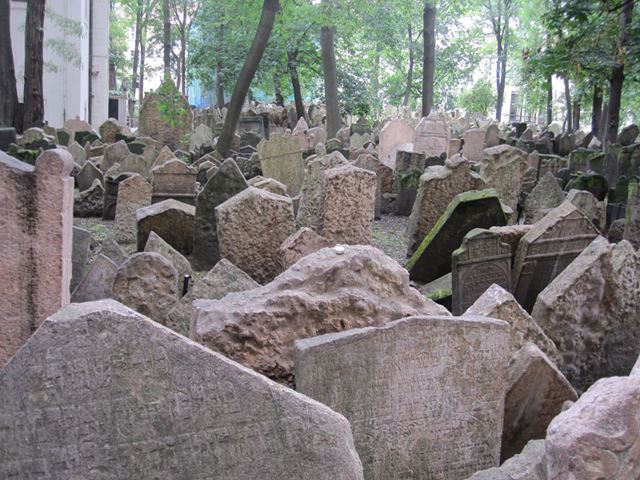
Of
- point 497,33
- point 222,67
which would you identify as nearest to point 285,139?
point 222,67

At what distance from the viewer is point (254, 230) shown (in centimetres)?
851

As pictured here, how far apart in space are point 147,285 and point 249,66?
37.3 feet

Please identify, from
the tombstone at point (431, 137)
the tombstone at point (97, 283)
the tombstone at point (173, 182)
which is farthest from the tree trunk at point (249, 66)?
the tombstone at point (97, 283)

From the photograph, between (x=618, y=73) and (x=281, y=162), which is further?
(x=618, y=73)

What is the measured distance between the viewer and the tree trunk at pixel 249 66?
1669 centimetres

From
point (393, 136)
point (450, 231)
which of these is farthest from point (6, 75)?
point (450, 231)

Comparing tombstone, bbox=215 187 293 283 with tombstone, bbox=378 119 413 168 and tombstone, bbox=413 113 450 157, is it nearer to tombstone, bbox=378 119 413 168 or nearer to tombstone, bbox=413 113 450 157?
tombstone, bbox=413 113 450 157

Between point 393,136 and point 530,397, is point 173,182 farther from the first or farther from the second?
point 393,136

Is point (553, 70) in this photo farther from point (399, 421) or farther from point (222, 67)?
point (222, 67)

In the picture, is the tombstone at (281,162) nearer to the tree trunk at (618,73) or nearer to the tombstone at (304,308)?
the tree trunk at (618,73)

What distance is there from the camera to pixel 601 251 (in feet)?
19.4

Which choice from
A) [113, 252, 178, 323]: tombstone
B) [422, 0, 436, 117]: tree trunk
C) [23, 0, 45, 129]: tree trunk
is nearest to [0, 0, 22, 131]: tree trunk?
[23, 0, 45, 129]: tree trunk

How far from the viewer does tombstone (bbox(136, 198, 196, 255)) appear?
9.48 m

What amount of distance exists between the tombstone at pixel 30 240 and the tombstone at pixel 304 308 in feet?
2.64
